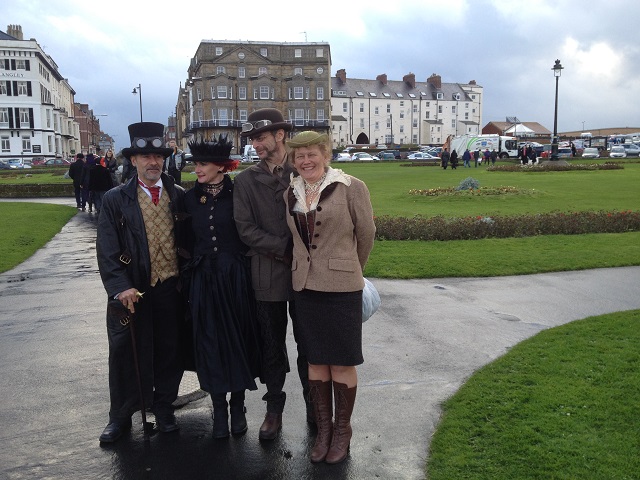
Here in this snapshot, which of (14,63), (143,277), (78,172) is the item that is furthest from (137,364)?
(14,63)

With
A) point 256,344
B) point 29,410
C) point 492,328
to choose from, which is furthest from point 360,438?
point 492,328

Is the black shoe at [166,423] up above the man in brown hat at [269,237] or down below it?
below

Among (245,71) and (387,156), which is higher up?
(245,71)

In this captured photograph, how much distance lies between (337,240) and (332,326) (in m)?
0.55

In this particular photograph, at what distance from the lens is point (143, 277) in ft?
13.5

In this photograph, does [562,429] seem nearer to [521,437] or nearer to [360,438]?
[521,437]

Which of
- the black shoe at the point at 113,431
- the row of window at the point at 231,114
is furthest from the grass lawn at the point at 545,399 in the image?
the row of window at the point at 231,114

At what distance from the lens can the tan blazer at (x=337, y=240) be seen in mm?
3734

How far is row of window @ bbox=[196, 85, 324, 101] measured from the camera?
8331cm

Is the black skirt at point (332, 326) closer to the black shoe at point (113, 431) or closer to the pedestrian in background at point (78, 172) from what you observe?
the black shoe at point (113, 431)

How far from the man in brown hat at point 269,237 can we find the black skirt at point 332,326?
0.31 meters

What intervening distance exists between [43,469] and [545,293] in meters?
6.67

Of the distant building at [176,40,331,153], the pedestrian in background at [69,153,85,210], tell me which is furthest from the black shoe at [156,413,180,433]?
the distant building at [176,40,331,153]

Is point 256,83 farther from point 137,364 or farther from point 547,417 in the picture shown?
point 547,417
